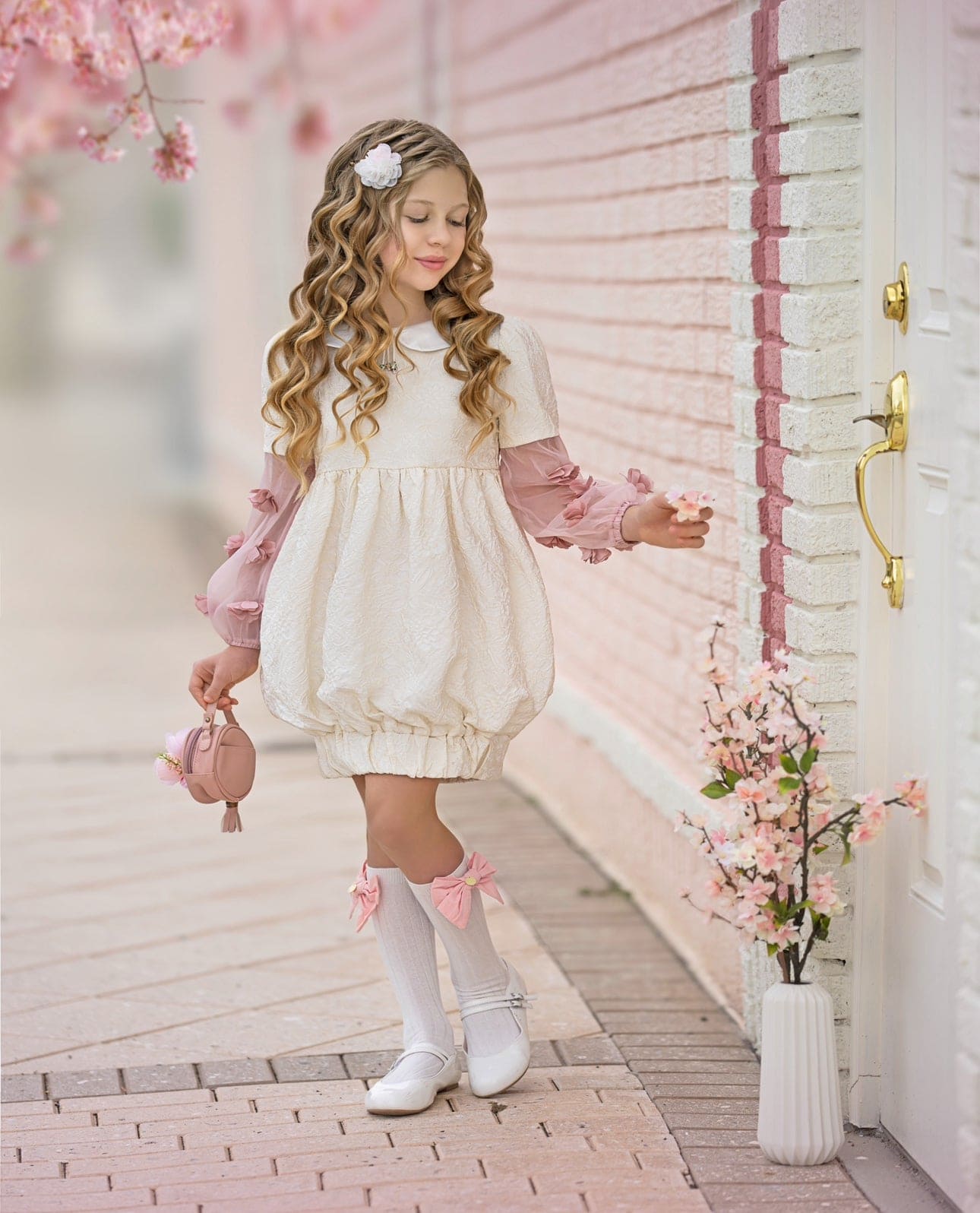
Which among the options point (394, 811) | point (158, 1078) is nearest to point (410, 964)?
point (394, 811)

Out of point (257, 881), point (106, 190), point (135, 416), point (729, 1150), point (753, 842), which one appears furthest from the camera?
point (135, 416)

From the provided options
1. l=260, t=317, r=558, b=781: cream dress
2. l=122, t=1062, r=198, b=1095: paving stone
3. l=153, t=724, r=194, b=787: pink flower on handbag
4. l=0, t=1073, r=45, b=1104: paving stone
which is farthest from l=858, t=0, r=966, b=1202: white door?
l=0, t=1073, r=45, b=1104: paving stone

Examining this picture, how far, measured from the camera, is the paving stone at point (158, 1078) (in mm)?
3373

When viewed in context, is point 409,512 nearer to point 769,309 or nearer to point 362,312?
point 362,312

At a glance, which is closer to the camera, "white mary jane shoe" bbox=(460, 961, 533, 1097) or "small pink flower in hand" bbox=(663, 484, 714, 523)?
"small pink flower in hand" bbox=(663, 484, 714, 523)

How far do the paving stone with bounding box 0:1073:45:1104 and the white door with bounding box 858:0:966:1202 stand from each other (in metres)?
1.53

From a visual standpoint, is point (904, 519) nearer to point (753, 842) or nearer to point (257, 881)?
point (753, 842)

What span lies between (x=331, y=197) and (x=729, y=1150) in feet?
5.61

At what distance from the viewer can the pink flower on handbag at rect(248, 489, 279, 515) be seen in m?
3.12

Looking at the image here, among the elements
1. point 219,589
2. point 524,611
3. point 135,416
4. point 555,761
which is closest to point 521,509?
point 524,611

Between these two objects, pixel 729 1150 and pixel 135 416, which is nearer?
A: pixel 729 1150

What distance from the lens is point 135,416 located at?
72.1 ft

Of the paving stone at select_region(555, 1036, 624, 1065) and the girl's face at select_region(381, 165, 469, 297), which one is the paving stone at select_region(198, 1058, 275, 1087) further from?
the girl's face at select_region(381, 165, 469, 297)

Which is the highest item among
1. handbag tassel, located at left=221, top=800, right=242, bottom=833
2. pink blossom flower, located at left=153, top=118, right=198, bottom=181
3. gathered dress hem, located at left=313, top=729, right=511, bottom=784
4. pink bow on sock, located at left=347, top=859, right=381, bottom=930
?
pink blossom flower, located at left=153, top=118, right=198, bottom=181
